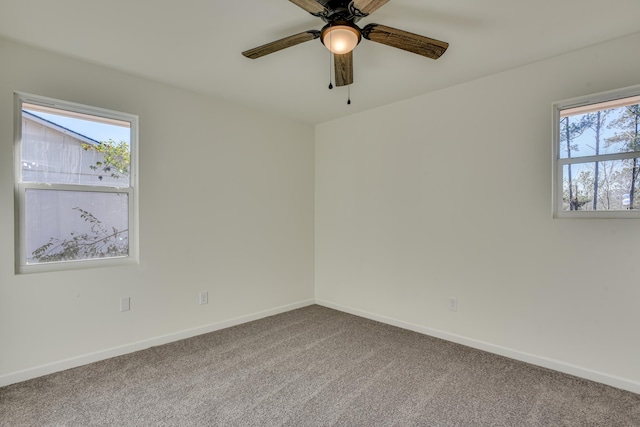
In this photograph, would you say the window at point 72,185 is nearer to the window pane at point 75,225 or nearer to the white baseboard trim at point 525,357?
the window pane at point 75,225

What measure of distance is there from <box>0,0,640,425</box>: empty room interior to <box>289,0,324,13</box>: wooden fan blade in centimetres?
2

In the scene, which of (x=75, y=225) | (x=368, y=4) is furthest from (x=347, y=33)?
(x=75, y=225)

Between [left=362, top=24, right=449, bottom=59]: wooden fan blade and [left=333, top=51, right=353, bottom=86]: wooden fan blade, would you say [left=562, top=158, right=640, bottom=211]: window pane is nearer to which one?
[left=362, top=24, right=449, bottom=59]: wooden fan blade

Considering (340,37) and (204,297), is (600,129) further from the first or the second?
(204,297)

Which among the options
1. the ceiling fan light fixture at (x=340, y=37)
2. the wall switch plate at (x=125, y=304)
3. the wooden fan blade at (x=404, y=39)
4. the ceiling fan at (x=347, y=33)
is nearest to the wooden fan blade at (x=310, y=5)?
the ceiling fan at (x=347, y=33)

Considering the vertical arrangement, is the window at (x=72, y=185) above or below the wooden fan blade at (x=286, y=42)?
below

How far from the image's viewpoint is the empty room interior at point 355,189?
213cm

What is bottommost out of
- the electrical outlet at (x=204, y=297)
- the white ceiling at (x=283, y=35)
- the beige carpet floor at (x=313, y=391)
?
the beige carpet floor at (x=313, y=391)

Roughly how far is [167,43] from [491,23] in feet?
7.35

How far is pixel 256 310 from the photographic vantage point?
383cm

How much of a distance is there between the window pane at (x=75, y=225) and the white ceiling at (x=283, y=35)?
114cm

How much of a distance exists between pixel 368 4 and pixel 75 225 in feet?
9.06

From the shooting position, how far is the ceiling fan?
1.67m

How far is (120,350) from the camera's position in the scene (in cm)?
280
